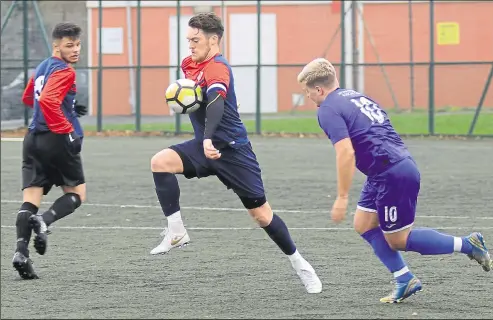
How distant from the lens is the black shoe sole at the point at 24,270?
8.62 metres

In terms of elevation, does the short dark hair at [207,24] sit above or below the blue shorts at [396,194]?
above

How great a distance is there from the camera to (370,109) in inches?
301

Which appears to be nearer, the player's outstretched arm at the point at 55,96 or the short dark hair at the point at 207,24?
the short dark hair at the point at 207,24

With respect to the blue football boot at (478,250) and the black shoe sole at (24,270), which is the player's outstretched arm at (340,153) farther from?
the black shoe sole at (24,270)

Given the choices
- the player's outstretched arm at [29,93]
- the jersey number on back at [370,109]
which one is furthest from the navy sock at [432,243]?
the player's outstretched arm at [29,93]

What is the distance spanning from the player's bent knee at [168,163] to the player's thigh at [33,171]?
1185mm

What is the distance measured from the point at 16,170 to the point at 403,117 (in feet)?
37.0

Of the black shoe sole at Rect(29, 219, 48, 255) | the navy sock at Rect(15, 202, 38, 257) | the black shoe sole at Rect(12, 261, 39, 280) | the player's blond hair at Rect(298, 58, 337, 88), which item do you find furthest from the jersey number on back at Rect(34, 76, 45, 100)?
the player's blond hair at Rect(298, 58, 337, 88)

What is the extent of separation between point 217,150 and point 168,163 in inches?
18.0

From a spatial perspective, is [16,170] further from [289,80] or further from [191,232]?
[289,80]

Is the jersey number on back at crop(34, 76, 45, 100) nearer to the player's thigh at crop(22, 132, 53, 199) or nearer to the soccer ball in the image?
the player's thigh at crop(22, 132, 53, 199)

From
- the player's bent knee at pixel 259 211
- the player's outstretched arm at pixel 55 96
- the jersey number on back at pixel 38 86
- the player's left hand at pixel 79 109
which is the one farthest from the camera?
the player's left hand at pixel 79 109

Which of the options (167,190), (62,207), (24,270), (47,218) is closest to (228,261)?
(167,190)

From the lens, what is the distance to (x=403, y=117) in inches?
1079
